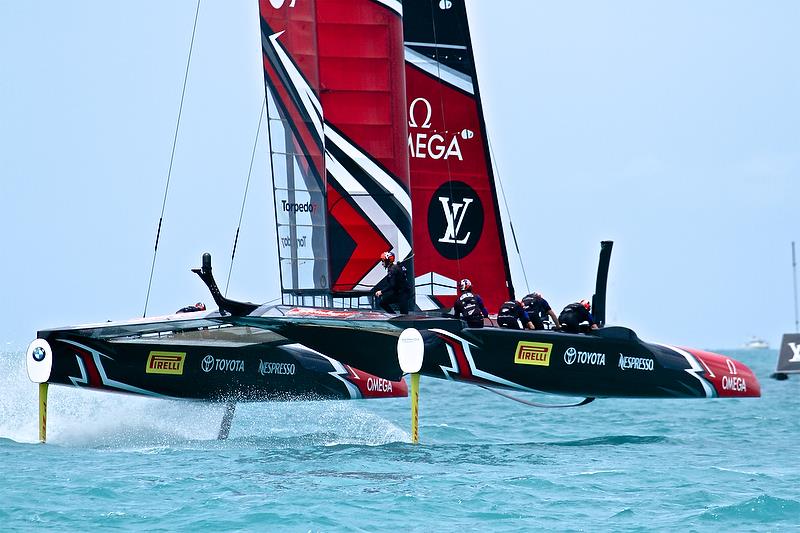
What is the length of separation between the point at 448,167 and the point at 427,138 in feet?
1.49

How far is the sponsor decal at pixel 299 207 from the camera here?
13211mm

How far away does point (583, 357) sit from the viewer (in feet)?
41.2

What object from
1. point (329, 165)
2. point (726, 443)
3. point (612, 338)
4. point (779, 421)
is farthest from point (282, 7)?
point (779, 421)

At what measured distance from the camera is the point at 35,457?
11734 millimetres

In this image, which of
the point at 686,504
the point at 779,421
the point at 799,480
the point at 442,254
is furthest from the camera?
the point at 779,421

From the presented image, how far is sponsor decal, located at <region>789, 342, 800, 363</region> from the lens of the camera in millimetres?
35125

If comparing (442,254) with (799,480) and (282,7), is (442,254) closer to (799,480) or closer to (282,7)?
(282,7)

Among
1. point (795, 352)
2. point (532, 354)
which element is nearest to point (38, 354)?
point (532, 354)

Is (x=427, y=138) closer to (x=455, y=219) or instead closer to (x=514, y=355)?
(x=455, y=219)

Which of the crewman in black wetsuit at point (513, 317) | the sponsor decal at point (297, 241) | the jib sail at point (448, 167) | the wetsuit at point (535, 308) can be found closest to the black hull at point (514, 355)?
the crewman in black wetsuit at point (513, 317)

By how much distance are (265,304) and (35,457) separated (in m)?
2.54

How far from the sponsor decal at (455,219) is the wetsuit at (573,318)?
2.91m

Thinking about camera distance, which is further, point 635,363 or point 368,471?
point 635,363

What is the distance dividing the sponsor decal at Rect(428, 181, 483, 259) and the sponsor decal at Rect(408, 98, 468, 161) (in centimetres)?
40
